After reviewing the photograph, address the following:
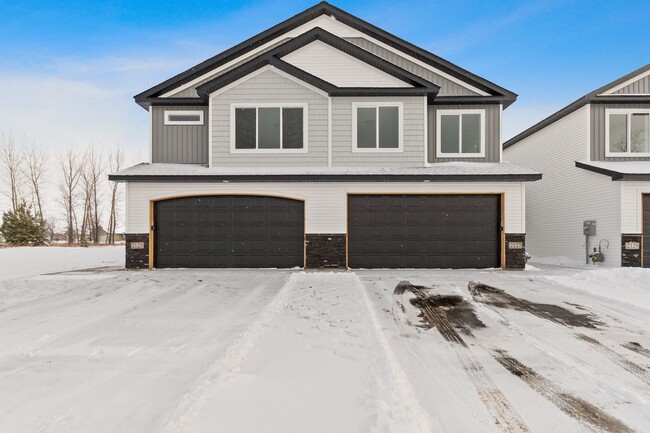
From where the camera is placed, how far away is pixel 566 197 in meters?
13.9

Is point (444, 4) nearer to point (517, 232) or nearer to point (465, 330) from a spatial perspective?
point (517, 232)

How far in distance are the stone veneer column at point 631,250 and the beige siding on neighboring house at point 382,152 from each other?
7820mm

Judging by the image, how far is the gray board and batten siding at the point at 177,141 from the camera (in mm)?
12250

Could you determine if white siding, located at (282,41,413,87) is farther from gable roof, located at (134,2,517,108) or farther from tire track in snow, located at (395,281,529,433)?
tire track in snow, located at (395,281,529,433)

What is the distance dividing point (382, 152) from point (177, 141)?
7.83 metres

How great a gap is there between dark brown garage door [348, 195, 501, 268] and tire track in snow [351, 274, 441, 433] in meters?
6.43

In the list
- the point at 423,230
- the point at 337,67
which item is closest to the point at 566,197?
the point at 423,230

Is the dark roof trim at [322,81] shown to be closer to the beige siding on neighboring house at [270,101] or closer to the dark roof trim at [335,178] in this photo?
the beige siding on neighboring house at [270,101]

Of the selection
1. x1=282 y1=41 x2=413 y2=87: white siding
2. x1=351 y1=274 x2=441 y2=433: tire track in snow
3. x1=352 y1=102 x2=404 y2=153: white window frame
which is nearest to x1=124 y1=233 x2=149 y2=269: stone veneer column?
x1=352 y1=102 x2=404 y2=153: white window frame

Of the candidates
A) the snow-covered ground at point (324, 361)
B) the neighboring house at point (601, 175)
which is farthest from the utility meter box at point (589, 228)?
the snow-covered ground at point (324, 361)

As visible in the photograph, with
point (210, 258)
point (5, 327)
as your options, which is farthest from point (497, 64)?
point (5, 327)

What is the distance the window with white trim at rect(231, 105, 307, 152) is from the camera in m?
11.4

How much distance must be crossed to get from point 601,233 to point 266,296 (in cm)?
1308

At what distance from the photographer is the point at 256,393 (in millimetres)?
2934
